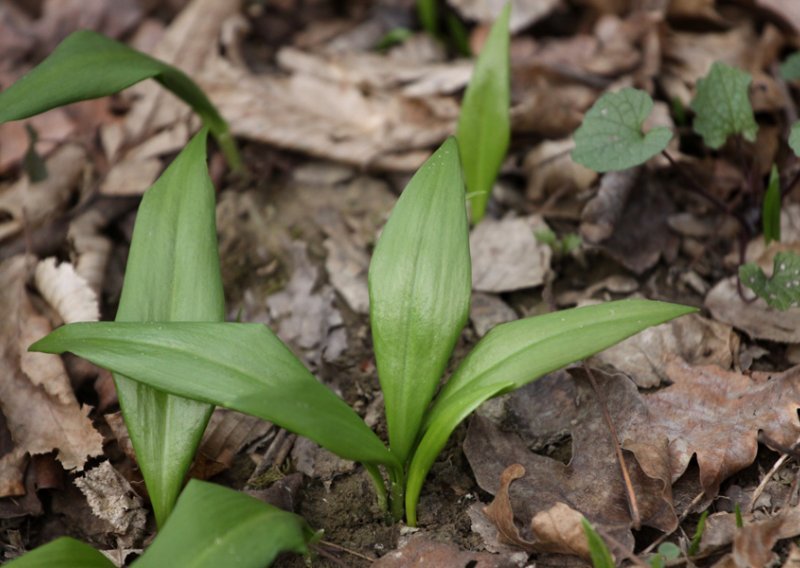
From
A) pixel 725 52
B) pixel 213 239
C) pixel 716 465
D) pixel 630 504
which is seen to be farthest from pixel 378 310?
pixel 725 52

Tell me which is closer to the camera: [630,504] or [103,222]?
[630,504]

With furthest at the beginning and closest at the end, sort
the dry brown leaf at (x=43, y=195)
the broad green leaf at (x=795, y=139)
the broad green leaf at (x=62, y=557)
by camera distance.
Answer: the dry brown leaf at (x=43, y=195), the broad green leaf at (x=795, y=139), the broad green leaf at (x=62, y=557)

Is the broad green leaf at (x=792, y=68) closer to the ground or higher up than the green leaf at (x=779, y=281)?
higher up

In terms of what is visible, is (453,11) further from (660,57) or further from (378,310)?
(378,310)

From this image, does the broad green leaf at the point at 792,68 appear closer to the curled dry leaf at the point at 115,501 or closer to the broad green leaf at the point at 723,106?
the broad green leaf at the point at 723,106

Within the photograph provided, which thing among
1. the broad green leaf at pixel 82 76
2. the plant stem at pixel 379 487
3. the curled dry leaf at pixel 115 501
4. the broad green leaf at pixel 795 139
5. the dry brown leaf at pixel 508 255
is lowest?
the curled dry leaf at pixel 115 501

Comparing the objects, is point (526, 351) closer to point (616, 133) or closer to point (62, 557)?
point (616, 133)

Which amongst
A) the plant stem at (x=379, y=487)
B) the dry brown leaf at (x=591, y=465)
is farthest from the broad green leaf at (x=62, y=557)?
the dry brown leaf at (x=591, y=465)
